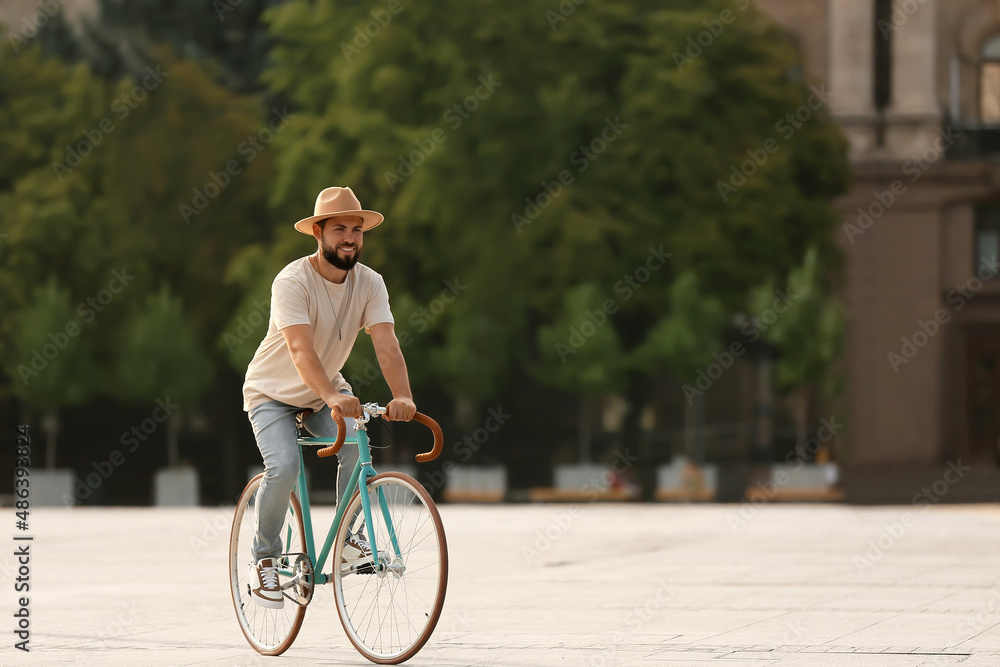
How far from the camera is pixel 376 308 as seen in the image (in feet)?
26.6

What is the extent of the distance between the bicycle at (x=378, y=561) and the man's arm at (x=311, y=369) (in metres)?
0.06

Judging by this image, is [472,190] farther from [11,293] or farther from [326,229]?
[326,229]

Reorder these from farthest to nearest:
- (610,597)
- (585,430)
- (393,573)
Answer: (585,430) < (610,597) < (393,573)

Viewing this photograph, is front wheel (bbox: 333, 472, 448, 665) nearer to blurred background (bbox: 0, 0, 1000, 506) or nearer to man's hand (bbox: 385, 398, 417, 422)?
man's hand (bbox: 385, 398, 417, 422)

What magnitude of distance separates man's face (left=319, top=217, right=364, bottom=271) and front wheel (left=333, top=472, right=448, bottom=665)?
972 mm

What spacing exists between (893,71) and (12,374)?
20.8 metres

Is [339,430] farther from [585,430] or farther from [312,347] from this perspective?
[585,430]

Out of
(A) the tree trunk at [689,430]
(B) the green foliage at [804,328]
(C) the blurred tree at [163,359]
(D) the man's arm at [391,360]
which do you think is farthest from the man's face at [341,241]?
(A) the tree trunk at [689,430]

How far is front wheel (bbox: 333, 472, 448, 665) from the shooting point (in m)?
7.50

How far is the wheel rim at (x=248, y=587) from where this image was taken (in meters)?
8.35

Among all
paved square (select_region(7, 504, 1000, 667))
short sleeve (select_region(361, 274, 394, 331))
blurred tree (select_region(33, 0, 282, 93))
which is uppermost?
blurred tree (select_region(33, 0, 282, 93))

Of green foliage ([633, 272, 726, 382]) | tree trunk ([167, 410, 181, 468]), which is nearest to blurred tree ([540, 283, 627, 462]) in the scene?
green foliage ([633, 272, 726, 382])

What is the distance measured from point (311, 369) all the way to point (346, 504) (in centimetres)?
66

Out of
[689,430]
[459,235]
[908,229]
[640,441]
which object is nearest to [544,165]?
[459,235]
